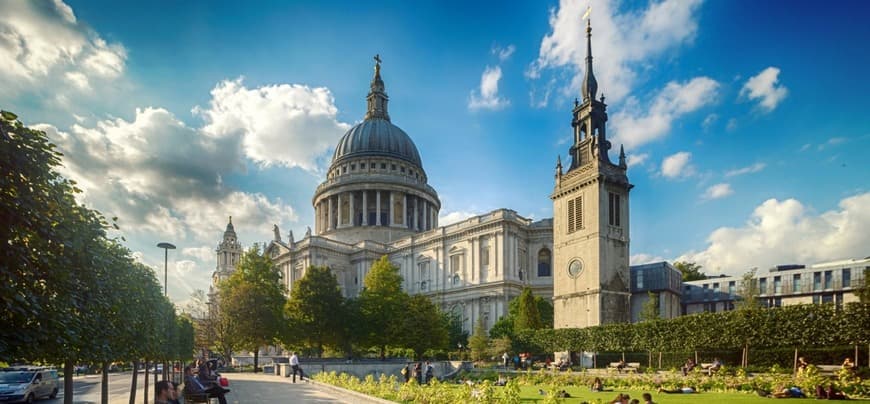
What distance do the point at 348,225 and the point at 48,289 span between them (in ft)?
296

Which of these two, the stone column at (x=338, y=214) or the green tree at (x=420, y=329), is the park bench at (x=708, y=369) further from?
the stone column at (x=338, y=214)

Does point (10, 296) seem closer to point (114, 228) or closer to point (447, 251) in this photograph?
point (114, 228)

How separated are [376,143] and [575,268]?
62399mm

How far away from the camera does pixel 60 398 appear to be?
30.3m

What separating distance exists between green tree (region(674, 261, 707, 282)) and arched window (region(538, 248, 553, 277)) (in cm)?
3156

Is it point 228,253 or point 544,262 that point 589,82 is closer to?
point 544,262

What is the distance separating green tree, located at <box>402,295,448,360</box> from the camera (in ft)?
169

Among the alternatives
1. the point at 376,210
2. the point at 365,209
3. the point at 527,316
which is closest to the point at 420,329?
the point at 527,316

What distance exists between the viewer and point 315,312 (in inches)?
2050

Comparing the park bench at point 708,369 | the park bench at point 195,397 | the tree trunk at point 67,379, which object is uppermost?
the tree trunk at point 67,379

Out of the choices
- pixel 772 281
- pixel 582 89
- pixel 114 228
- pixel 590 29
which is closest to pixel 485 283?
pixel 582 89

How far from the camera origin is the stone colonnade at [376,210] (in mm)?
99762

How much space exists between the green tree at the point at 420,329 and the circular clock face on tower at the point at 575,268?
13509mm

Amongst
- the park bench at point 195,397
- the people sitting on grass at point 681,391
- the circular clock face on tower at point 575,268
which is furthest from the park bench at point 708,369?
the park bench at point 195,397
